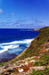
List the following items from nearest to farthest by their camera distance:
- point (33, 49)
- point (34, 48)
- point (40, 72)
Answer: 1. point (40, 72)
2. point (33, 49)
3. point (34, 48)

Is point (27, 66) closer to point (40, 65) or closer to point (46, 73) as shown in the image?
point (40, 65)

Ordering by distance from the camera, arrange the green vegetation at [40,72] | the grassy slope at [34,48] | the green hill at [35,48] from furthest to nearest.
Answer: the grassy slope at [34,48], the green hill at [35,48], the green vegetation at [40,72]

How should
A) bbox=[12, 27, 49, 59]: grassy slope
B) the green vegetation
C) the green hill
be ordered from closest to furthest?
the green vegetation → the green hill → bbox=[12, 27, 49, 59]: grassy slope

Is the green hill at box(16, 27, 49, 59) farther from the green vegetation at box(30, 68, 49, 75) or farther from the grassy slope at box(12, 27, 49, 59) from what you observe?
the green vegetation at box(30, 68, 49, 75)

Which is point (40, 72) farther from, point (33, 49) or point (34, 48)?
point (34, 48)

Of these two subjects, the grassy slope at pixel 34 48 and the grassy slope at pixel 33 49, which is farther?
the grassy slope at pixel 34 48

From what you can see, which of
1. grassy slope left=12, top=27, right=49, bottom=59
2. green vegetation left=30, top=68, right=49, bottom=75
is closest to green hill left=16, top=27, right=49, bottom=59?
grassy slope left=12, top=27, right=49, bottom=59

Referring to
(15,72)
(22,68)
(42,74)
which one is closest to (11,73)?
(15,72)

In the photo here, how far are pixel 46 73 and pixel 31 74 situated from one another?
829 mm

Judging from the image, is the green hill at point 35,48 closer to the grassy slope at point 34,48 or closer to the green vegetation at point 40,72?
the grassy slope at point 34,48

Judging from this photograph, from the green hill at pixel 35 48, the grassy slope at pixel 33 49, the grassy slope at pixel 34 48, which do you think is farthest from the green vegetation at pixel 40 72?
the grassy slope at pixel 34 48

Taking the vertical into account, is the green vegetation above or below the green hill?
below

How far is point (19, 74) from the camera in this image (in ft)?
32.8

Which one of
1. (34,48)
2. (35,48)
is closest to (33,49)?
(34,48)
